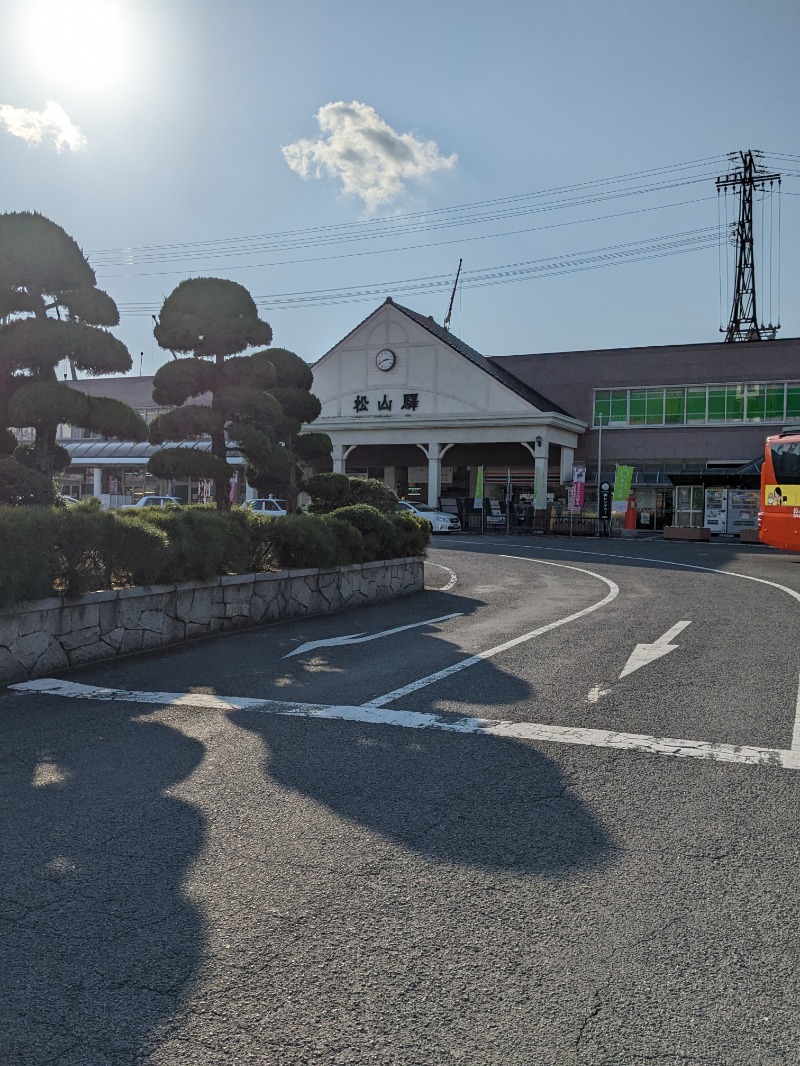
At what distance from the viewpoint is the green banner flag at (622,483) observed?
3775cm

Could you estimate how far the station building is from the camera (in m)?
39.2

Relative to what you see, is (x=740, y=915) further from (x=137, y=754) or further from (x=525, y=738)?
(x=137, y=754)

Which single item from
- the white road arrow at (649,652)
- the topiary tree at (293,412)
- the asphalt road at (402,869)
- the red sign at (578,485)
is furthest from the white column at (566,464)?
the asphalt road at (402,869)

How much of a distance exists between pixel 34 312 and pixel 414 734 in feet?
27.2

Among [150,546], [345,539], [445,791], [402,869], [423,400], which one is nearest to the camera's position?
[402,869]

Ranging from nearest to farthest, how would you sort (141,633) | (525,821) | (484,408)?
(525,821) < (141,633) < (484,408)

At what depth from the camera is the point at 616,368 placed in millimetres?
42438

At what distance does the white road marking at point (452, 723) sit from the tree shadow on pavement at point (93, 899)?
3.82ft

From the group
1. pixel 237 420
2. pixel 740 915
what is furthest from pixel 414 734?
pixel 237 420

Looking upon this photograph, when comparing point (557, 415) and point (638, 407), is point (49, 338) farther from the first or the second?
point (638, 407)

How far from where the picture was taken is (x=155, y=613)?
913 centimetres

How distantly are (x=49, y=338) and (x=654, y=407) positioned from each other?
116ft

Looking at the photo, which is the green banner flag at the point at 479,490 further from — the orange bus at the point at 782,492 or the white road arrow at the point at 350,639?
the white road arrow at the point at 350,639

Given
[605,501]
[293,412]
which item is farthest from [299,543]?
[605,501]
